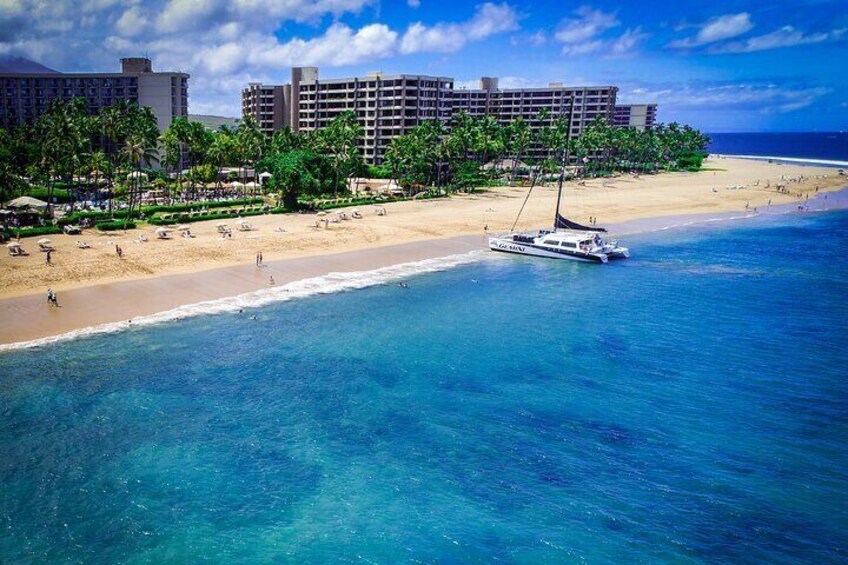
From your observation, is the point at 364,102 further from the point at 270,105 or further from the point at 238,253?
the point at 238,253

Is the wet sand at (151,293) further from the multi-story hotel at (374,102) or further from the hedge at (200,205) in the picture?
the multi-story hotel at (374,102)

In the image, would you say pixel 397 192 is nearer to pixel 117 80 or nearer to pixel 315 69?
pixel 315 69

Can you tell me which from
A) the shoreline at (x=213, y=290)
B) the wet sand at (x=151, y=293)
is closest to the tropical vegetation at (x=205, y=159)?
the shoreline at (x=213, y=290)

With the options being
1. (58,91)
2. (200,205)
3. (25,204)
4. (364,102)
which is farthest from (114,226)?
(58,91)

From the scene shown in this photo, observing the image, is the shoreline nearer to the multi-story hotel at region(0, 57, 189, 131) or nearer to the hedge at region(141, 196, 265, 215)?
the hedge at region(141, 196, 265, 215)

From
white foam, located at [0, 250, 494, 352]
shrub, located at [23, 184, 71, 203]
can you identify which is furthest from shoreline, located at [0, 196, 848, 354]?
shrub, located at [23, 184, 71, 203]

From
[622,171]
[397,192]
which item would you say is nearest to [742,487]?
[397,192]
